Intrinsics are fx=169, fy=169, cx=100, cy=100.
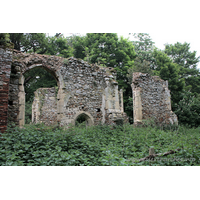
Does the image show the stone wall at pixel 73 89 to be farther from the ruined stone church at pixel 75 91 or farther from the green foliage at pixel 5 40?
the green foliage at pixel 5 40

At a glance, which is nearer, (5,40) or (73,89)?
(5,40)

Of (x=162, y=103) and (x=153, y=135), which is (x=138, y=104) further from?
(x=153, y=135)

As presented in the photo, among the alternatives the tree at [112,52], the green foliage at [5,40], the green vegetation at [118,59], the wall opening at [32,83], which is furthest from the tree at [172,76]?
the green foliage at [5,40]

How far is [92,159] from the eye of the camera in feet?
14.7

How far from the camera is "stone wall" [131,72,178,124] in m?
11.3

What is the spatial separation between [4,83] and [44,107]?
9417mm

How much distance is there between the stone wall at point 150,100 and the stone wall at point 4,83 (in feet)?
24.9

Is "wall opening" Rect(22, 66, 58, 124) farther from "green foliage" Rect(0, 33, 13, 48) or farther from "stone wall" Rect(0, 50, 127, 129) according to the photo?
"green foliage" Rect(0, 33, 13, 48)

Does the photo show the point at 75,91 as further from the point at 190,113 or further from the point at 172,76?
the point at 172,76

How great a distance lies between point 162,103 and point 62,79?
8.24 metres

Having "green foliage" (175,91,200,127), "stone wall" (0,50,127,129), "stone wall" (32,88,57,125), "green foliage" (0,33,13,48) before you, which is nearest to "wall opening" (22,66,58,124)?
"stone wall" (32,88,57,125)

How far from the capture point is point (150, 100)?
12070mm

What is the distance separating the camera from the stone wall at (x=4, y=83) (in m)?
5.76

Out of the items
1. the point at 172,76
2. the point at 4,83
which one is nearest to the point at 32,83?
the point at 4,83
